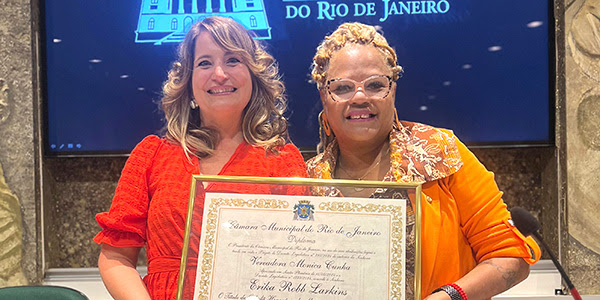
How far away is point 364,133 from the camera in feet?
4.32

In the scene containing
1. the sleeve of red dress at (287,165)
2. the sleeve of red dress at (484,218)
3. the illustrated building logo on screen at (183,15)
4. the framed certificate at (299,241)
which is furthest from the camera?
the illustrated building logo on screen at (183,15)

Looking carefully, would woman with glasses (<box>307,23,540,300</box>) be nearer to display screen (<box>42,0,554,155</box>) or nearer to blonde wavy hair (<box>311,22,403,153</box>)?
blonde wavy hair (<box>311,22,403,153</box>)

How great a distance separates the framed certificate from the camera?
44.3 inches

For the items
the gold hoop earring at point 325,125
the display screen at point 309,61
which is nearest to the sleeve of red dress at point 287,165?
the gold hoop earring at point 325,125

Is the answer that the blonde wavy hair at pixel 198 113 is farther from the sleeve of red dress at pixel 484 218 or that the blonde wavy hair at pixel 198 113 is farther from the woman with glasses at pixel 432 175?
the sleeve of red dress at pixel 484 218

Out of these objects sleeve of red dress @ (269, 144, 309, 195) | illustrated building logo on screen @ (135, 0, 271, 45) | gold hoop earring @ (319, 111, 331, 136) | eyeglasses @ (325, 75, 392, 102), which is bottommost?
sleeve of red dress @ (269, 144, 309, 195)

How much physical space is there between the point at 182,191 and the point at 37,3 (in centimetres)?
231

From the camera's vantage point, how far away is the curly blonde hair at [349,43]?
52.6 inches

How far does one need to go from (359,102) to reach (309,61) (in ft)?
5.96

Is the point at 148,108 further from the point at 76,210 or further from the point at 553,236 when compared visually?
the point at 553,236

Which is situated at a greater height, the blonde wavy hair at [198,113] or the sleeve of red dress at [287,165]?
the blonde wavy hair at [198,113]

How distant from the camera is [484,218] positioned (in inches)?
50.6

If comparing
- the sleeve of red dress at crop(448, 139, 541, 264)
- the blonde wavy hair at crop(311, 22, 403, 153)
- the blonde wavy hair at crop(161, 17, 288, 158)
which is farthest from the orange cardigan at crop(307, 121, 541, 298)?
the blonde wavy hair at crop(161, 17, 288, 158)

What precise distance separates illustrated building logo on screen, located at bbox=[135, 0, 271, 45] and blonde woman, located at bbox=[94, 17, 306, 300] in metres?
1.59
